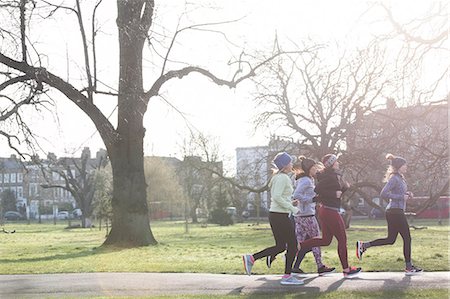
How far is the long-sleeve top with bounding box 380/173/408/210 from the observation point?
35.6 ft

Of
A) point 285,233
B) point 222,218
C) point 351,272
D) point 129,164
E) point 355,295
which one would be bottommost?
point 355,295

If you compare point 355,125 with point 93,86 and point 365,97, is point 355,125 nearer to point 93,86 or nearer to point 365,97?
point 365,97

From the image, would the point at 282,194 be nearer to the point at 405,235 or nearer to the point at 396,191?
the point at 396,191

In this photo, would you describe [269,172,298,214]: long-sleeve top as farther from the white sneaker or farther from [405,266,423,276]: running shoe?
[405,266,423,276]: running shoe

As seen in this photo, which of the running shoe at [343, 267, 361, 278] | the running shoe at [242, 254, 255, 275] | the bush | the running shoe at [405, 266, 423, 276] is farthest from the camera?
the bush

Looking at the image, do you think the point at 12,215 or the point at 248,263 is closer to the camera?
the point at 248,263

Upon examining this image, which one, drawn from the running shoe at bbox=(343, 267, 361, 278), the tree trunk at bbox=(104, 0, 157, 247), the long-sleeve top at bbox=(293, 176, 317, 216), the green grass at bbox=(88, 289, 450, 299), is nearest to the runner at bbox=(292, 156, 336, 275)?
the long-sleeve top at bbox=(293, 176, 317, 216)

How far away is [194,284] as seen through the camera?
32.9ft

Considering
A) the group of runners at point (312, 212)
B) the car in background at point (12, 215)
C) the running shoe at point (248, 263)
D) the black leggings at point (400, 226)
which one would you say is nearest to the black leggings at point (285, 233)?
the group of runners at point (312, 212)

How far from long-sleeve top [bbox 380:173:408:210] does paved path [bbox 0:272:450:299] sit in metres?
1.16

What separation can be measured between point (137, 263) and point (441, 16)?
8.05m

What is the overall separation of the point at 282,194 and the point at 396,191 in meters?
2.29

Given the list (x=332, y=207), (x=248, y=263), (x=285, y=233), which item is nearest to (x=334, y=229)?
(x=332, y=207)

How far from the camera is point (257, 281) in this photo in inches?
399
